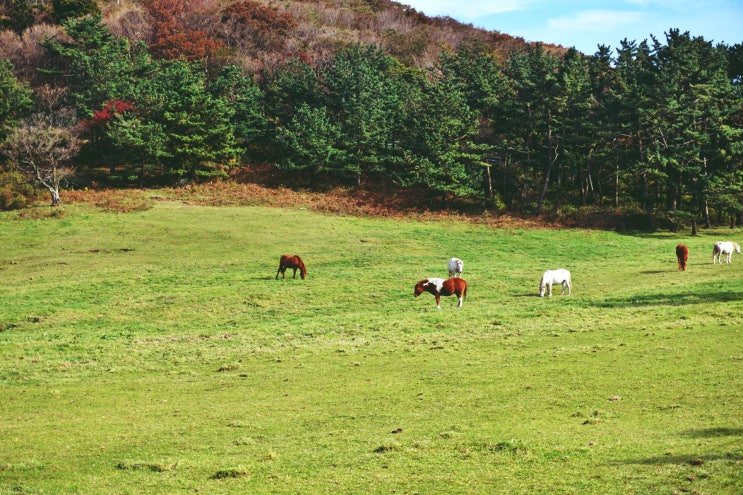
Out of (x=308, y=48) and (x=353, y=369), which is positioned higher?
(x=308, y=48)

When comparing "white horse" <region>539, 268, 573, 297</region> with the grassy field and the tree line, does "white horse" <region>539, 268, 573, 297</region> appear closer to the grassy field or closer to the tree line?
the grassy field

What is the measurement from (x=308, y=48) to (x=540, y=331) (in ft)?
386

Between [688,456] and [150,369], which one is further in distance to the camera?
[150,369]

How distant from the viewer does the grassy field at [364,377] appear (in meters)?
14.3

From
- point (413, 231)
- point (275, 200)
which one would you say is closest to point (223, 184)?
point (275, 200)

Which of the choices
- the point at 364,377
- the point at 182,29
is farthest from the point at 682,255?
the point at 182,29

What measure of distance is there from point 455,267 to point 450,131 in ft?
129

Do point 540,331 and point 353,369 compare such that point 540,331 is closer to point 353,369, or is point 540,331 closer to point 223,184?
point 353,369

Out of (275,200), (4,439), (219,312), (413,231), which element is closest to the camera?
(4,439)

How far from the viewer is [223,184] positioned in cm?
8212

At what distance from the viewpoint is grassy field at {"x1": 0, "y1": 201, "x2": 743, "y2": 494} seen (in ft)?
47.0

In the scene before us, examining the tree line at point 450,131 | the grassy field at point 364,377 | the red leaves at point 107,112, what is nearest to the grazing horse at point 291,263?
the grassy field at point 364,377

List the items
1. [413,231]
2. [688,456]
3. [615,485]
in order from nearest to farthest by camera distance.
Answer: [615,485]
[688,456]
[413,231]

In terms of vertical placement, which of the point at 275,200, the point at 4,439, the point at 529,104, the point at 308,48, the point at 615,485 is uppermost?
the point at 308,48
